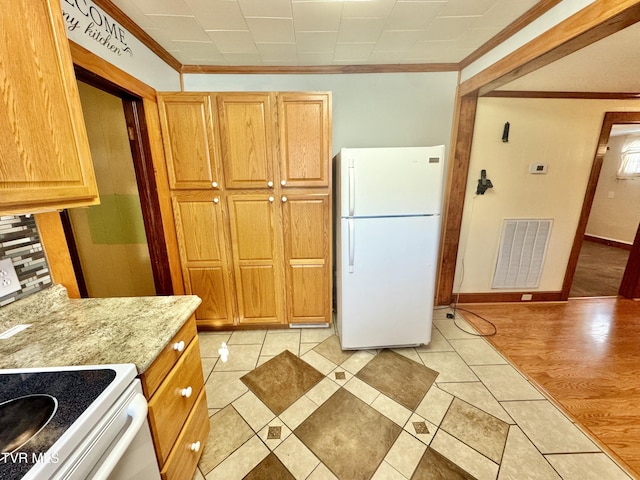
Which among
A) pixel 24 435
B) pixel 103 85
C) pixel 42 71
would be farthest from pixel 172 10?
pixel 24 435

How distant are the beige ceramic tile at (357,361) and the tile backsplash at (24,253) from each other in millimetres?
1840

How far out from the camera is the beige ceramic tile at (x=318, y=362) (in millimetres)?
1891

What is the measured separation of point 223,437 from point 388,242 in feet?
5.26

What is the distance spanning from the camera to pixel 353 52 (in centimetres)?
Answer: 199

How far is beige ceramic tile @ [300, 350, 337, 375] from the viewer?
6.20 ft

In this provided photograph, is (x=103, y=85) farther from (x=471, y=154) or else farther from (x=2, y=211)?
(x=471, y=154)

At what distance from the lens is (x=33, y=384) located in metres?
0.68

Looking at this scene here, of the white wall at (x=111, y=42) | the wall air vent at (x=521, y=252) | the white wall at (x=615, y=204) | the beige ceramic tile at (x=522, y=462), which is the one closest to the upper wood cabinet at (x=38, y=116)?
the white wall at (x=111, y=42)

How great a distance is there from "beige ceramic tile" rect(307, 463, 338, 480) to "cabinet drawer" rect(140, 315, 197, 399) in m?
0.89

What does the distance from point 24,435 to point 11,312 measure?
70 cm

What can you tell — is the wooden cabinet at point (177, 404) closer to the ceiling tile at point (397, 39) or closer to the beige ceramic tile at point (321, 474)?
the beige ceramic tile at point (321, 474)

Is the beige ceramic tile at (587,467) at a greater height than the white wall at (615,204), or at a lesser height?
lesser

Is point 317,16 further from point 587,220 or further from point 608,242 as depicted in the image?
point 608,242

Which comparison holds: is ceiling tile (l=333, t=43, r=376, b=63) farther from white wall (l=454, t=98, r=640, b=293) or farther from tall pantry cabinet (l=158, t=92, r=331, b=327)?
white wall (l=454, t=98, r=640, b=293)
